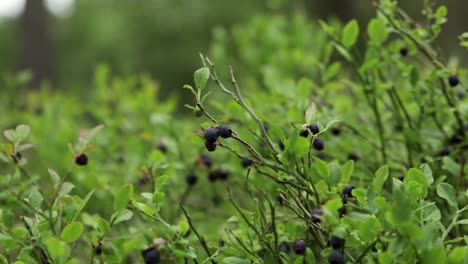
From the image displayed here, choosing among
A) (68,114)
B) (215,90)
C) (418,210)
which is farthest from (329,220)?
(215,90)

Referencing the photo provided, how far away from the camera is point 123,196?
1268 millimetres

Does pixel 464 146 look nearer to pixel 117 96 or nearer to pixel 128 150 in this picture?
pixel 128 150

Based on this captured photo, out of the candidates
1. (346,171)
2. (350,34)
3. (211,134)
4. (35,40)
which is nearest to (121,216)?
(211,134)

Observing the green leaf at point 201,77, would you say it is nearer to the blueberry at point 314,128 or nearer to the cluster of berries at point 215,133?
the cluster of berries at point 215,133

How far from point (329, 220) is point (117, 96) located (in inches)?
85.2

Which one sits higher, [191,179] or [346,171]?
[346,171]

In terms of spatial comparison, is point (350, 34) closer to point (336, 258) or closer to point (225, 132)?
point (225, 132)

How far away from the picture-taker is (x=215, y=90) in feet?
17.6

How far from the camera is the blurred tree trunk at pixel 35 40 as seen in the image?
31.4 ft

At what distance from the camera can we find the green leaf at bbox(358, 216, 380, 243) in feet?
3.60

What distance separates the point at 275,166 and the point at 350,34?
656 millimetres

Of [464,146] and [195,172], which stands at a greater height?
[464,146]

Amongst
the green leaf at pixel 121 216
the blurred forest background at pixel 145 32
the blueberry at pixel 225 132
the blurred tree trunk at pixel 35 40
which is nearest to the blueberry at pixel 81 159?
the green leaf at pixel 121 216

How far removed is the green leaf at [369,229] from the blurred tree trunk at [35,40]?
888 cm
